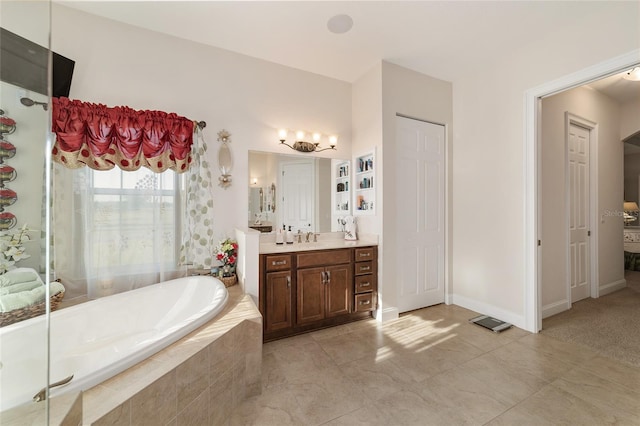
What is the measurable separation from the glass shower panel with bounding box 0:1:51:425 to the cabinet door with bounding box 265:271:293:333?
156 cm

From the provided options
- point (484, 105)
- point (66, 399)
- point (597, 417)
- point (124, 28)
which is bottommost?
point (597, 417)

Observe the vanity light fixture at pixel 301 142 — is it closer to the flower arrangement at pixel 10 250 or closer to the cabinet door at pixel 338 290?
the cabinet door at pixel 338 290

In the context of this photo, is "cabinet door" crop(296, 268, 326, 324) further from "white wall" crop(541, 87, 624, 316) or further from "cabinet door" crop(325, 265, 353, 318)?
"white wall" crop(541, 87, 624, 316)

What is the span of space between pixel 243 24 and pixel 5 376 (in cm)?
271

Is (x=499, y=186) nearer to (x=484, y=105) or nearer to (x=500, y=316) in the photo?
(x=484, y=105)

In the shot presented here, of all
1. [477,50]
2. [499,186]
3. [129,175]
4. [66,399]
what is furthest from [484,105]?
[66,399]

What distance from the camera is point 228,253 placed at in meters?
2.46

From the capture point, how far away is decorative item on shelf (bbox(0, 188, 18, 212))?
1.00 metres

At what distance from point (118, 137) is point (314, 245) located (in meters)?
2.02

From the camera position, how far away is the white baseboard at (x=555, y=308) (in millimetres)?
2773

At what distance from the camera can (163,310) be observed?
6.82ft

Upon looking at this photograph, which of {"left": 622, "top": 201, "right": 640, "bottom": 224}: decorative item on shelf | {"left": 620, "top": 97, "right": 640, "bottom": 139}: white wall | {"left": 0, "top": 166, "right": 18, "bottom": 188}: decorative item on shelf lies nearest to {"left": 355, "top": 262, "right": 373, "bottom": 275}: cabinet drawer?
{"left": 0, "top": 166, "right": 18, "bottom": 188}: decorative item on shelf

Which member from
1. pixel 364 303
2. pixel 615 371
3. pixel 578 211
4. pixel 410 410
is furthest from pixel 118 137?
pixel 578 211

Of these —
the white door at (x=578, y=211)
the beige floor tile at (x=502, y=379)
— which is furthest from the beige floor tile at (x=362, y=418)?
the white door at (x=578, y=211)
